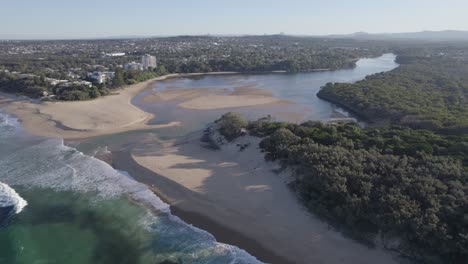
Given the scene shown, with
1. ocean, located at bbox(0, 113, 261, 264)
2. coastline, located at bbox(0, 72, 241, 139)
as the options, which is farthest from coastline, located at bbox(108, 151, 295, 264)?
coastline, located at bbox(0, 72, 241, 139)

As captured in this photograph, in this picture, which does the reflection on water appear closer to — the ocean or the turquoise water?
the turquoise water

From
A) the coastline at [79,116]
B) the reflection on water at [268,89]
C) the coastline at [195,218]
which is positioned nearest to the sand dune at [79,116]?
the coastline at [79,116]

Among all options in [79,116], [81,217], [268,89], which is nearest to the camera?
[81,217]

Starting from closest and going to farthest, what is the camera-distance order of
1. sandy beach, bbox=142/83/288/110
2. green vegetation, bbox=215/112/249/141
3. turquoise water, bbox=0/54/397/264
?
turquoise water, bbox=0/54/397/264 → green vegetation, bbox=215/112/249/141 → sandy beach, bbox=142/83/288/110

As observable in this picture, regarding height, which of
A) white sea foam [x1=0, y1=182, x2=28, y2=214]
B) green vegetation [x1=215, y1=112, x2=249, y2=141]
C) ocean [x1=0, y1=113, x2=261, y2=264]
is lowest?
ocean [x1=0, y1=113, x2=261, y2=264]

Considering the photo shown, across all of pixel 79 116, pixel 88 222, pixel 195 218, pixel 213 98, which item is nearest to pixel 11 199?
pixel 88 222

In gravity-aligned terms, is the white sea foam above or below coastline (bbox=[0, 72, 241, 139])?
below

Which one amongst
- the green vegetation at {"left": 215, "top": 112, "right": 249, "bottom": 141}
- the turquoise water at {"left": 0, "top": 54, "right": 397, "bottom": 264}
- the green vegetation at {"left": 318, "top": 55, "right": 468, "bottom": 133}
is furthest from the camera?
the green vegetation at {"left": 318, "top": 55, "right": 468, "bottom": 133}

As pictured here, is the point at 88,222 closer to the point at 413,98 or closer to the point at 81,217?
the point at 81,217

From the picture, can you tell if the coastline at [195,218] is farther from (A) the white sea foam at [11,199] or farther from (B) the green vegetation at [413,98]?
(B) the green vegetation at [413,98]
